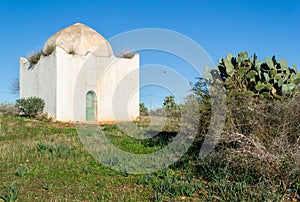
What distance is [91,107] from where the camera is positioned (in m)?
18.5

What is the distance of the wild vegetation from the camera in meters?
4.60

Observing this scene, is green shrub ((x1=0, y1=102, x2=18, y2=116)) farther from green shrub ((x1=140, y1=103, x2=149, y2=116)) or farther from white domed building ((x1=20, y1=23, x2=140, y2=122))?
green shrub ((x1=140, y1=103, x2=149, y2=116))

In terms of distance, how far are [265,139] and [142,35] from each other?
4625 millimetres

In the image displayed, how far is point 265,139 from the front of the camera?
5.33 metres

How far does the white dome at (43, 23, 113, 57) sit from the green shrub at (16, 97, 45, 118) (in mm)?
3282

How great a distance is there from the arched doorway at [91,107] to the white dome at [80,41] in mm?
2457

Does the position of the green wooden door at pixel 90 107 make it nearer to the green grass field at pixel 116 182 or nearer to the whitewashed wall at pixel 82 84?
the whitewashed wall at pixel 82 84

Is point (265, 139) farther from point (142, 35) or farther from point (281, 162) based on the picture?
point (142, 35)

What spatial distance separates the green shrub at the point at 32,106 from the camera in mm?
17984

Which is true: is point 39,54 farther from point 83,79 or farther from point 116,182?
point 116,182

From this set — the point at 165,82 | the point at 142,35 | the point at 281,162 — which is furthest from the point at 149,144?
the point at 281,162

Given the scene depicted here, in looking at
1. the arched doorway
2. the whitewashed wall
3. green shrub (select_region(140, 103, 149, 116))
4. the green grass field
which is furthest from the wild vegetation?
green shrub (select_region(140, 103, 149, 116))

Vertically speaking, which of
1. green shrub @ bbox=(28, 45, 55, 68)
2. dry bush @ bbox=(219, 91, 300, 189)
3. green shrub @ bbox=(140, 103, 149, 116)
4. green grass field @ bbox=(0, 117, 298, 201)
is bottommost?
green grass field @ bbox=(0, 117, 298, 201)

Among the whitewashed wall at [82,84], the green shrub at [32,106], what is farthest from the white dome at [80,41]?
the green shrub at [32,106]
